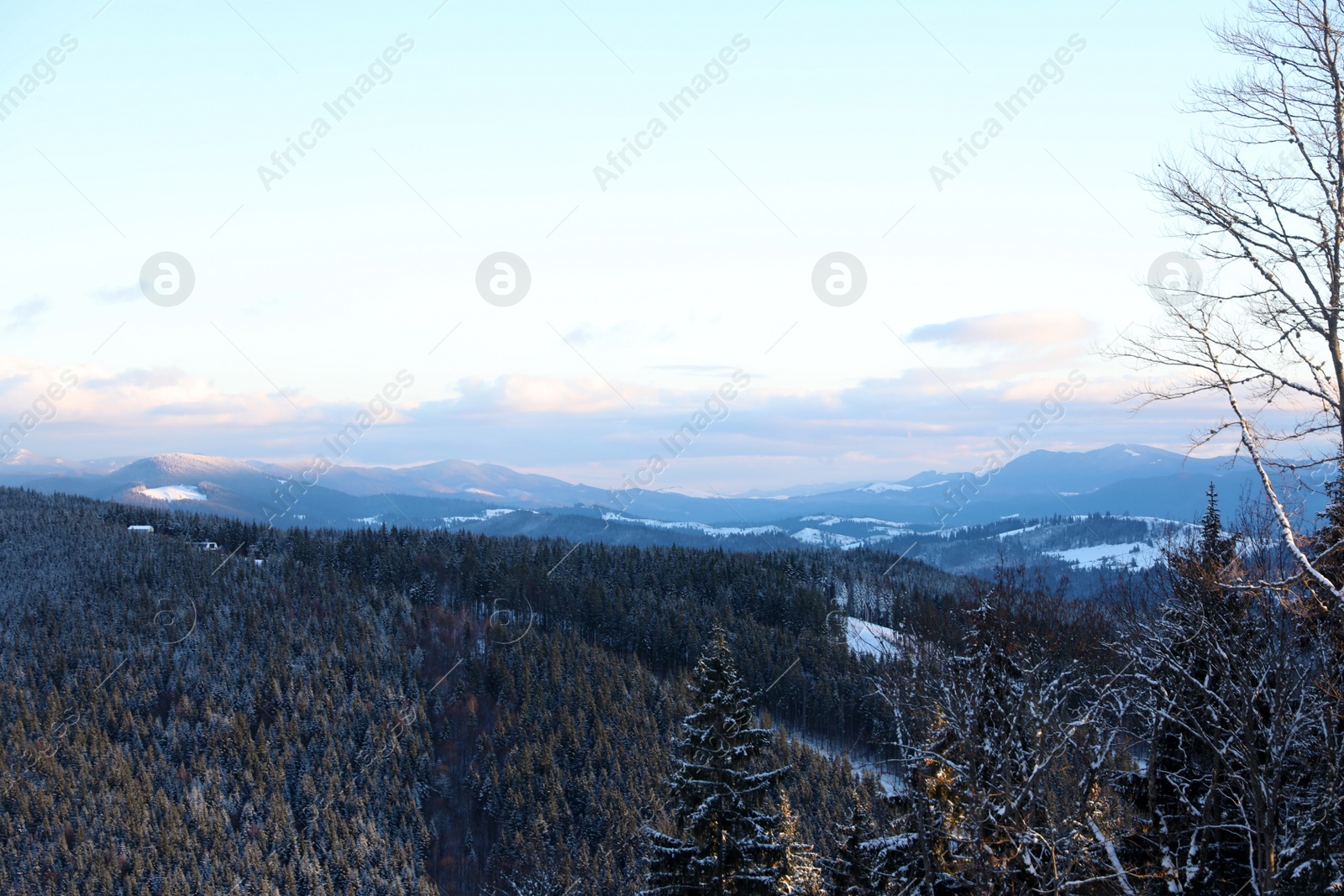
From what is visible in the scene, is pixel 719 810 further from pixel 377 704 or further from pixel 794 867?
pixel 377 704

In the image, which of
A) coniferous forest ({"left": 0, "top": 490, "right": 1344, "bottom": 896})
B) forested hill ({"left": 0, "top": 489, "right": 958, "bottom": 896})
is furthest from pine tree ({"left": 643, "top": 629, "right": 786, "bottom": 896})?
forested hill ({"left": 0, "top": 489, "right": 958, "bottom": 896})

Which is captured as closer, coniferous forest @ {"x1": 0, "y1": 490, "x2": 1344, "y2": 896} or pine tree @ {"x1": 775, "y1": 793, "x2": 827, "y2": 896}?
coniferous forest @ {"x1": 0, "y1": 490, "x2": 1344, "y2": 896}

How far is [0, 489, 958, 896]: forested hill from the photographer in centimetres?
9375

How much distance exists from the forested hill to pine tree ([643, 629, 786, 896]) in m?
49.4

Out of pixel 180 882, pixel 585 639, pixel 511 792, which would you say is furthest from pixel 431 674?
pixel 180 882

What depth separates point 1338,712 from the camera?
44.1ft

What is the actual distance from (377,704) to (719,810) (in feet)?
374

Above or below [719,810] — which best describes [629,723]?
below

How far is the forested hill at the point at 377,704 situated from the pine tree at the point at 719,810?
4940 centimetres

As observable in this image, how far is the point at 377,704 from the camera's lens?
124 m

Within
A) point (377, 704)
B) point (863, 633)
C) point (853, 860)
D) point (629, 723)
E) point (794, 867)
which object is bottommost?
point (377, 704)

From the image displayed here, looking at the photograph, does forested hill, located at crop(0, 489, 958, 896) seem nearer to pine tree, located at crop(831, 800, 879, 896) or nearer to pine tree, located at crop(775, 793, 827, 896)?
pine tree, located at crop(775, 793, 827, 896)

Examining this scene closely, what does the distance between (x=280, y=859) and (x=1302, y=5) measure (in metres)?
111

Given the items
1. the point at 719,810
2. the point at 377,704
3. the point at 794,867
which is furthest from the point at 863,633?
the point at 719,810
